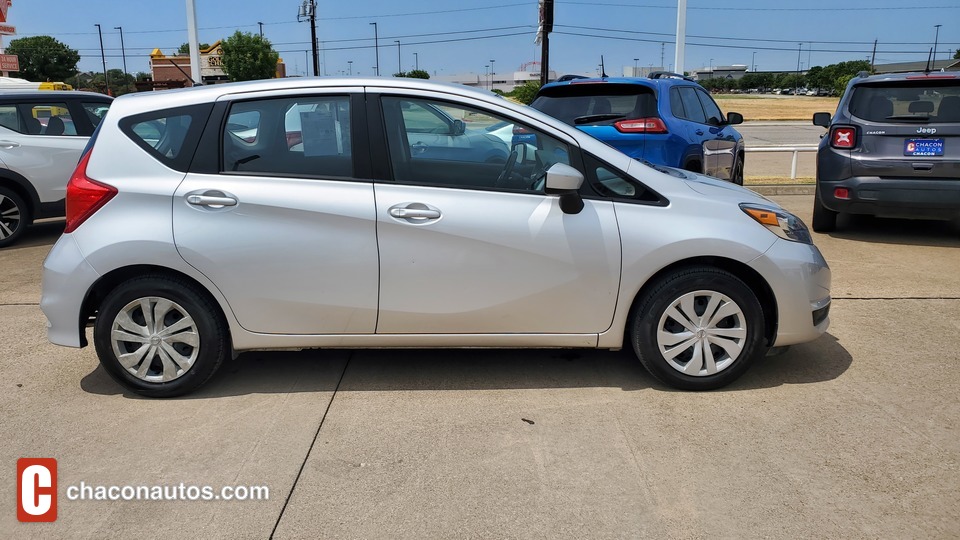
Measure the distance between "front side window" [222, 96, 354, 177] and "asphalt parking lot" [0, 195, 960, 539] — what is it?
1279mm

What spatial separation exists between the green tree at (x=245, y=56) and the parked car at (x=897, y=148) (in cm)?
7330

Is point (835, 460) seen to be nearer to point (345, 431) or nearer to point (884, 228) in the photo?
point (345, 431)

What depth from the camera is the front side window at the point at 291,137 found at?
4.18 m

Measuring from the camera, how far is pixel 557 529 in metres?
3.01

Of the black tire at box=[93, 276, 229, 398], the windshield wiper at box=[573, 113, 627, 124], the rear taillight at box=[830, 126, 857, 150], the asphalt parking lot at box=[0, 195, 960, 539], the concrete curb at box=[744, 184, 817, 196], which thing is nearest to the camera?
the asphalt parking lot at box=[0, 195, 960, 539]

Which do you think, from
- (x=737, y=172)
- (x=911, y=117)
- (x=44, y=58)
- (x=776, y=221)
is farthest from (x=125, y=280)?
(x=44, y=58)

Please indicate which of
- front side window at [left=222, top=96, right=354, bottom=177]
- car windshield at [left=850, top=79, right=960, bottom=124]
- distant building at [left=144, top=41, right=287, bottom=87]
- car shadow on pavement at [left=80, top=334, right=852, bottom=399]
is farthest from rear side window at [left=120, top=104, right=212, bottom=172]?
distant building at [left=144, top=41, right=287, bottom=87]

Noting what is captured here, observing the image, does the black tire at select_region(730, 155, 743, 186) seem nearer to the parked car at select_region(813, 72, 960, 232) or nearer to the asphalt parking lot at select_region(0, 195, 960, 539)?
the parked car at select_region(813, 72, 960, 232)

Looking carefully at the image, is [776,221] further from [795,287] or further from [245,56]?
[245,56]

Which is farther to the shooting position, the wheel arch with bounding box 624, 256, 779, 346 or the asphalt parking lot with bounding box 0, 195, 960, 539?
the wheel arch with bounding box 624, 256, 779, 346

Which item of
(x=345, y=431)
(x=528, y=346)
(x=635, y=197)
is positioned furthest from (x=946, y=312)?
(x=345, y=431)

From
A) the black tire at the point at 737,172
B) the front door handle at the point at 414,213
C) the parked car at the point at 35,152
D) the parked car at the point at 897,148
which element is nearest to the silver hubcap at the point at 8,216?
the parked car at the point at 35,152

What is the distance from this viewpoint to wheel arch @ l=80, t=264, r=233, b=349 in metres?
4.12

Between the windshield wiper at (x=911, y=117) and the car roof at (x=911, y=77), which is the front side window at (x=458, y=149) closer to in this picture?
the windshield wiper at (x=911, y=117)
